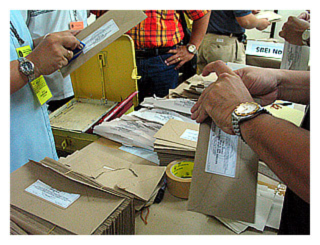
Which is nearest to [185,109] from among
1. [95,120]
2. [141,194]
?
[95,120]

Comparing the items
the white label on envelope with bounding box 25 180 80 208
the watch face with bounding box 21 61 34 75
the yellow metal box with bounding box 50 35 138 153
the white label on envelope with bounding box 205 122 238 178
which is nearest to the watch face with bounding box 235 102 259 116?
the white label on envelope with bounding box 205 122 238 178

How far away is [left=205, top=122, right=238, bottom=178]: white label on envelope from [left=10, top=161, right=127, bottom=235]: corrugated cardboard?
11.8 inches

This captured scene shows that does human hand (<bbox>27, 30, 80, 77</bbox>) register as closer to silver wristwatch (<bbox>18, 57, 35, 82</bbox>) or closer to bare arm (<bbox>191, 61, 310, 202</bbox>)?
silver wristwatch (<bbox>18, 57, 35, 82</bbox>)

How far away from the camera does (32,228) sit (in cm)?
57

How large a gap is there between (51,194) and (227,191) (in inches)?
19.9

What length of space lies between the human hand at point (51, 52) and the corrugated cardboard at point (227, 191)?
2.32ft

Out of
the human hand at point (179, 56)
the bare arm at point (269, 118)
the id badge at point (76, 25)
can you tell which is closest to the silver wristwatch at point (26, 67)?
the bare arm at point (269, 118)

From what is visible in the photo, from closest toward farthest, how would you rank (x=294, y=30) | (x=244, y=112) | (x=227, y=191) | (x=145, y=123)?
(x=244, y=112) < (x=227, y=191) < (x=145, y=123) < (x=294, y=30)

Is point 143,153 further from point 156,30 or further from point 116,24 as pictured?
point 156,30

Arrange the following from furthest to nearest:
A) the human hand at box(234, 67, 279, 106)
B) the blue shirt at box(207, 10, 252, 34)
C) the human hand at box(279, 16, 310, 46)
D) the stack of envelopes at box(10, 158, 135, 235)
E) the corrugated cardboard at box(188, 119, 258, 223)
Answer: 1. the blue shirt at box(207, 10, 252, 34)
2. the human hand at box(279, 16, 310, 46)
3. the human hand at box(234, 67, 279, 106)
4. the corrugated cardboard at box(188, 119, 258, 223)
5. the stack of envelopes at box(10, 158, 135, 235)

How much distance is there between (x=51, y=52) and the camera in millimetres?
998

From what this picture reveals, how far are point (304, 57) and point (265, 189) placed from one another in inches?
39.2

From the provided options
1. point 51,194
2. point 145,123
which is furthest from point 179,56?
point 51,194

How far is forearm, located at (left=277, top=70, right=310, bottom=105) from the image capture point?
0.82 m
